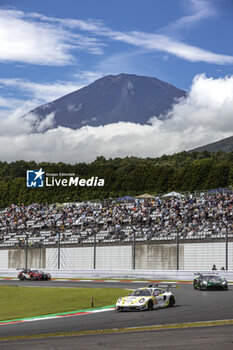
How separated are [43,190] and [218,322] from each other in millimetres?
86174

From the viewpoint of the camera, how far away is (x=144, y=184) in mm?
99188

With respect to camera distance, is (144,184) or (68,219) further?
(144,184)

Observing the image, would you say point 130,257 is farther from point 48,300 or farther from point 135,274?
point 48,300

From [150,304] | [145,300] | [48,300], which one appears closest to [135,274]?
[48,300]

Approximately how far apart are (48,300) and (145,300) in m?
7.99

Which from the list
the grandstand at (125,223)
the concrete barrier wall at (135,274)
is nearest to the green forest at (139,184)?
the grandstand at (125,223)

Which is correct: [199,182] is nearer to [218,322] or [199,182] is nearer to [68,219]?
[68,219]

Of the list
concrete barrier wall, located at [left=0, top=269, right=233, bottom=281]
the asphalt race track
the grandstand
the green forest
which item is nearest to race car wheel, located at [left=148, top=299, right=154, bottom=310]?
the asphalt race track

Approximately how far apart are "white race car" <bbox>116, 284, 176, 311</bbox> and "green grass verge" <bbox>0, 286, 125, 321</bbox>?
3.73 m

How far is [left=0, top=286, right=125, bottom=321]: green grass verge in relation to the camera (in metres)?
26.7

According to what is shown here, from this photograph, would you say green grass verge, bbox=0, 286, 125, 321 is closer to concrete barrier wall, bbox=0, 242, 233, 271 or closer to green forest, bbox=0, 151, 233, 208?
concrete barrier wall, bbox=0, 242, 233, 271

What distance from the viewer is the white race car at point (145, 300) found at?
23.1 meters

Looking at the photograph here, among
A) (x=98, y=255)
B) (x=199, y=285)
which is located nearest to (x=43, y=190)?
(x=98, y=255)

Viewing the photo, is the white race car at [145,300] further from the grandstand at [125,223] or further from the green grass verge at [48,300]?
the grandstand at [125,223]
